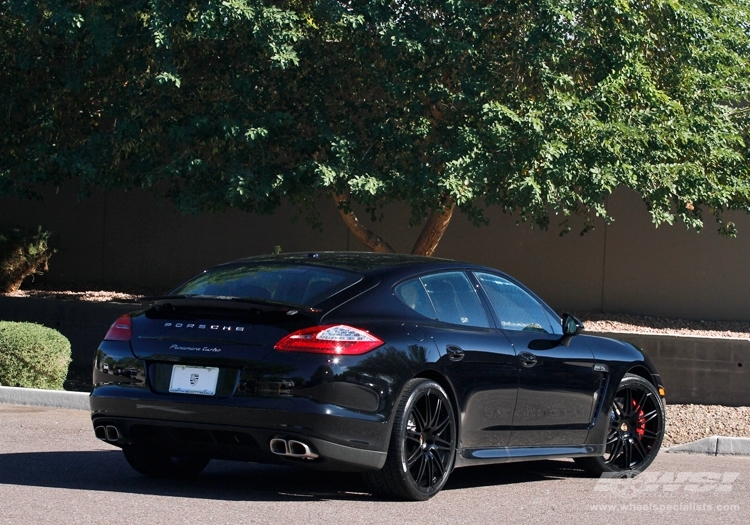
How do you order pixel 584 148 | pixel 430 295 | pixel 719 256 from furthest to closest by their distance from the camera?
pixel 719 256 < pixel 584 148 < pixel 430 295

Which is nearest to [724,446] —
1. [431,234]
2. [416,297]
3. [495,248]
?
[416,297]

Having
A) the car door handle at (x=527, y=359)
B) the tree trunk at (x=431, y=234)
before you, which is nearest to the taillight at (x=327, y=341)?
the car door handle at (x=527, y=359)

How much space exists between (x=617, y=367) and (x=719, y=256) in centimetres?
892

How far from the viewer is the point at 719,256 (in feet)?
53.1

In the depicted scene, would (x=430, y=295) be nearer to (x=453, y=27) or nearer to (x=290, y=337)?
(x=290, y=337)

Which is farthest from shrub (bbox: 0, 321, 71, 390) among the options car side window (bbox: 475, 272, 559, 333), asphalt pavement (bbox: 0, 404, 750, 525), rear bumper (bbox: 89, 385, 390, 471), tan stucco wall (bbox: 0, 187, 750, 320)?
car side window (bbox: 475, 272, 559, 333)

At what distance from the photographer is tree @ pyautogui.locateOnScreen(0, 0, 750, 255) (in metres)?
11.6

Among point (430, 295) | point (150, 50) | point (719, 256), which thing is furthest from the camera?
point (719, 256)

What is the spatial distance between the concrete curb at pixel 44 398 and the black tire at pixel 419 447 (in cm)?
544

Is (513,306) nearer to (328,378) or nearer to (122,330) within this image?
(328,378)

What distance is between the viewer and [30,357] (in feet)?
37.8

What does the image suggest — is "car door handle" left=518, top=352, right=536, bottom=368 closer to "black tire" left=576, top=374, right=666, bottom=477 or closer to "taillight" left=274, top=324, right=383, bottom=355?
"black tire" left=576, top=374, right=666, bottom=477

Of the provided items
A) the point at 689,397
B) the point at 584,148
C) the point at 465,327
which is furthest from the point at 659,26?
the point at 465,327

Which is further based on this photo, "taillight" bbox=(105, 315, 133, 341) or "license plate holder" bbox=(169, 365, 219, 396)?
"taillight" bbox=(105, 315, 133, 341)
